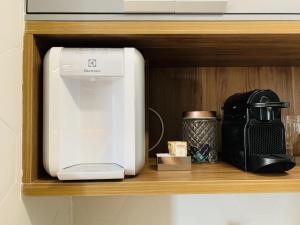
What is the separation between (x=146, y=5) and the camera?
0.66m

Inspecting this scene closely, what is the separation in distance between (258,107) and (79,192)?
471mm

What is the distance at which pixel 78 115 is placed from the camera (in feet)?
2.35

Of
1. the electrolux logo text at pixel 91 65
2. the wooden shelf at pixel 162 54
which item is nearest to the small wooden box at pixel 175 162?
the wooden shelf at pixel 162 54

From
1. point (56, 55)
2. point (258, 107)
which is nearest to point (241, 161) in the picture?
point (258, 107)

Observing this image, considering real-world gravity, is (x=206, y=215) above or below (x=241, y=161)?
below

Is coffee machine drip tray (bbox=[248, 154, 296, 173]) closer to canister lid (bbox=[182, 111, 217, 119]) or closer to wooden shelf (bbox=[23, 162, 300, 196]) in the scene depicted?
wooden shelf (bbox=[23, 162, 300, 196])

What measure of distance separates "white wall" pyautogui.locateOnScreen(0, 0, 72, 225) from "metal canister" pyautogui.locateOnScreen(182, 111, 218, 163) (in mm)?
481

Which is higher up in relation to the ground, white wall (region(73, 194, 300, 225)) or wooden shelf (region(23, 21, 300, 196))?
wooden shelf (region(23, 21, 300, 196))

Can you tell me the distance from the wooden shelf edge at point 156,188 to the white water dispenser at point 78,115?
0.07 feet

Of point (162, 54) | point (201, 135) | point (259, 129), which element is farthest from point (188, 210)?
point (162, 54)

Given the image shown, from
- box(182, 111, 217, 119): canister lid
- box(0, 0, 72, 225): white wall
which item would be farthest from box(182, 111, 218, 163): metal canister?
box(0, 0, 72, 225): white wall

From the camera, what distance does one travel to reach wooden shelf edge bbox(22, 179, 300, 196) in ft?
2.08

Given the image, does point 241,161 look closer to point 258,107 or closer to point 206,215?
point 258,107
